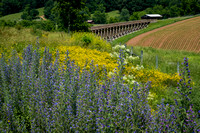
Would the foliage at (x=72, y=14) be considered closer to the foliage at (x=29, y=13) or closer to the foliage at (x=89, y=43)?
the foliage at (x=89, y=43)

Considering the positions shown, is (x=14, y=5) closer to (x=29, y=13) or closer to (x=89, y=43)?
(x=29, y=13)

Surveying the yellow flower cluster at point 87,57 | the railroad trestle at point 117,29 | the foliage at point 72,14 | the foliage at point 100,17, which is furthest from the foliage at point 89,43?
the foliage at point 100,17

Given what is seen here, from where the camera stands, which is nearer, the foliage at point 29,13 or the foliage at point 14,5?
the foliage at point 29,13

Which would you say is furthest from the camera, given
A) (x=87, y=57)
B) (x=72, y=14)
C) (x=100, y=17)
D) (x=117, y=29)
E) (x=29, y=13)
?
(x=29, y=13)

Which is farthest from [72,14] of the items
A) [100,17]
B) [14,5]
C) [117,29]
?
[14,5]

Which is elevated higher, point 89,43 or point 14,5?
point 14,5

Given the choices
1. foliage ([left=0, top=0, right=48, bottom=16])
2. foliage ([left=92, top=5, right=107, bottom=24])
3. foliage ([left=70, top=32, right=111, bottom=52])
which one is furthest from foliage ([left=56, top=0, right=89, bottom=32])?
foliage ([left=0, top=0, right=48, bottom=16])

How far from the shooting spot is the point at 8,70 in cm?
662

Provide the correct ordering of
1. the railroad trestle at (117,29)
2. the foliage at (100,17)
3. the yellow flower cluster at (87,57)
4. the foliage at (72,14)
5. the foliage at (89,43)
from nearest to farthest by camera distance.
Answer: the yellow flower cluster at (87,57), the foliage at (89,43), the foliage at (72,14), the railroad trestle at (117,29), the foliage at (100,17)

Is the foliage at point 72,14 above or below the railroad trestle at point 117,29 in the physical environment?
above

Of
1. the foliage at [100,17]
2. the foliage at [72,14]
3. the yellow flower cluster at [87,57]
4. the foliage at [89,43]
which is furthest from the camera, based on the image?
the foliage at [100,17]

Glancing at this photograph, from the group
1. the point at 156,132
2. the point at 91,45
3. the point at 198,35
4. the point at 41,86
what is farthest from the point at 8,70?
the point at 198,35

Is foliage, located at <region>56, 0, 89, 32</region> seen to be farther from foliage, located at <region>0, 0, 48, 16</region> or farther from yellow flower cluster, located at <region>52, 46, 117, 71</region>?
foliage, located at <region>0, 0, 48, 16</region>

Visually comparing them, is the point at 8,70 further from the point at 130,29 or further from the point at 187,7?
the point at 187,7
